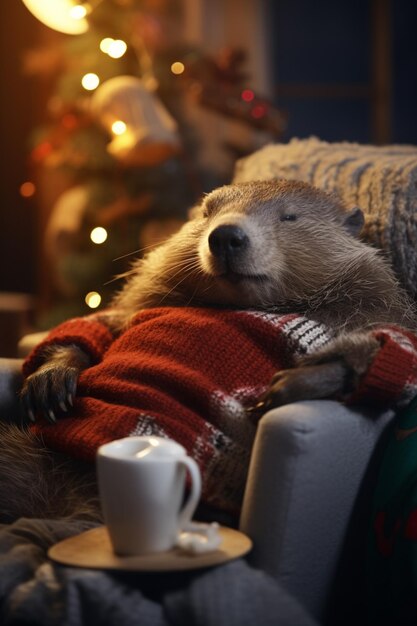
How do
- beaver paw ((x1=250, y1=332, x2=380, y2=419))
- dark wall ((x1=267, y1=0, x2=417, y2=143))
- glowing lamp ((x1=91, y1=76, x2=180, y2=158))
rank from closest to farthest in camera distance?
beaver paw ((x1=250, y1=332, x2=380, y2=419)) → glowing lamp ((x1=91, y1=76, x2=180, y2=158)) → dark wall ((x1=267, y1=0, x2=417, y2=143))

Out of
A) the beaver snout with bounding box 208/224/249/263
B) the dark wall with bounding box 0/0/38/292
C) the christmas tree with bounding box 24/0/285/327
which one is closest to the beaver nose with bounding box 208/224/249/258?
the beaver snout with bounding box 208/224/249/263

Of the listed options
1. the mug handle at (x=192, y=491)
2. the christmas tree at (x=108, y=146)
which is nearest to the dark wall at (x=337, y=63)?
the christmas tree at (x=108, y=146)

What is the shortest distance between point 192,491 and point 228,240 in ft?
1.81

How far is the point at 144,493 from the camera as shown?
1.23 m

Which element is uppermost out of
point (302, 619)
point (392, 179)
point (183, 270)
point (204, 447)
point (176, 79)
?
point (176, 79)

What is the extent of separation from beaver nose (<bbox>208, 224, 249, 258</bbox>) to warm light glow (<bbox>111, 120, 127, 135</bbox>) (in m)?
1.78

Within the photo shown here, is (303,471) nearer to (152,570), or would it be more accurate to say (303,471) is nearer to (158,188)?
(152,570)

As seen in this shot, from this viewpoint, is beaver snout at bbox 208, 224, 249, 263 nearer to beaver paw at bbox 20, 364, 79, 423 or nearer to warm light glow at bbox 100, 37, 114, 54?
beaver paw at bbox 20, 364, 79, 423

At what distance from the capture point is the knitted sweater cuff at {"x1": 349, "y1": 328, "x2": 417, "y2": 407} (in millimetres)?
1473

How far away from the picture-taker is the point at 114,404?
1.61 m

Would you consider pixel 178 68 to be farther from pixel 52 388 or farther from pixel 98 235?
pixel 52 388

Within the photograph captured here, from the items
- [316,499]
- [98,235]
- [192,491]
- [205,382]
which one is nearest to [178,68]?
[98,235]

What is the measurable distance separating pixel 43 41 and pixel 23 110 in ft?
1.15

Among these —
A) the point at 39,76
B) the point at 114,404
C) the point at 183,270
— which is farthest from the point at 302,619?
the point at 39,76
